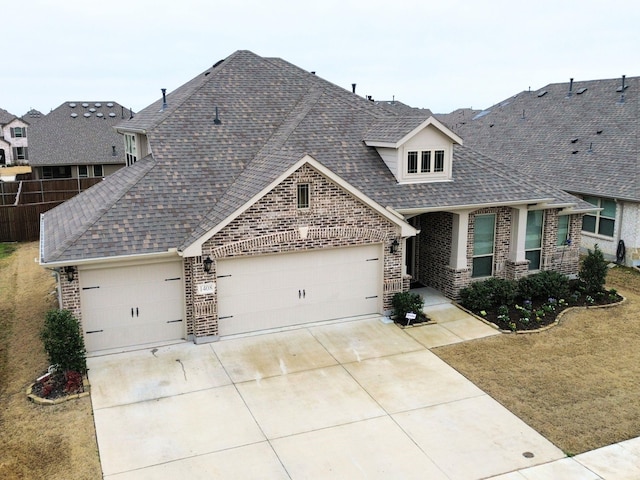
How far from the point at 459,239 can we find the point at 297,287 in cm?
521

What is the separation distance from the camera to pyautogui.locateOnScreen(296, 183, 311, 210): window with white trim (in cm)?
1487

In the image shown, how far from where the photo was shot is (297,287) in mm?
15586

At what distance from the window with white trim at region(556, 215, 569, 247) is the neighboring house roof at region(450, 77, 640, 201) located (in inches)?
68.4

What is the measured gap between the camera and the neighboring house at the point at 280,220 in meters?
14.2

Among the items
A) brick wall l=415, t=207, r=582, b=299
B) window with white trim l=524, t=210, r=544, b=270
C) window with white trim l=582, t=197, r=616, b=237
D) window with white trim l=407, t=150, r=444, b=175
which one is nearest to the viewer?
window with white trim l=407, t=150, r=444, b=175

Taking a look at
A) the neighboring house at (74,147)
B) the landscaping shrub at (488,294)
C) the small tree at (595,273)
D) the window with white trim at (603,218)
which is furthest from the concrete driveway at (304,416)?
the neighboring house at (74,147)

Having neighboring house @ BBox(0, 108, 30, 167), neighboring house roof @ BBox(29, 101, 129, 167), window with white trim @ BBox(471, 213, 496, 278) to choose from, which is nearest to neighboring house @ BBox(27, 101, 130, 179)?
neighboring house roof @ BBox(29, 101, 129, 167)

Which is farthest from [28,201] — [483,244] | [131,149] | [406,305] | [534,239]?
[534,239]

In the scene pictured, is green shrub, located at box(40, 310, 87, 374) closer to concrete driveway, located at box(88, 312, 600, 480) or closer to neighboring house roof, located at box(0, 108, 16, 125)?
concrete driveway, located at box(88, 312, 600, 480)

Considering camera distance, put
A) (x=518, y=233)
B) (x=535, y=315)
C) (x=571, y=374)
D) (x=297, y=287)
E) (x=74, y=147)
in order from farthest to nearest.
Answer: (x=74, y=147) < (x=518, y=233) < (x=535, y=315) < (x=297, y=287) < (x=571, y=374)

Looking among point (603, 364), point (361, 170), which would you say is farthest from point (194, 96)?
point (603, 364)

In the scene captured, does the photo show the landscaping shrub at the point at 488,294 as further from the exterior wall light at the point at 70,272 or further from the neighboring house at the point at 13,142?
the neighboring house at the point at 13,142

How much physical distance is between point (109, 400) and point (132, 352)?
2372mm

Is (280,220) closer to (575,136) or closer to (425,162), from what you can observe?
(425,162)
